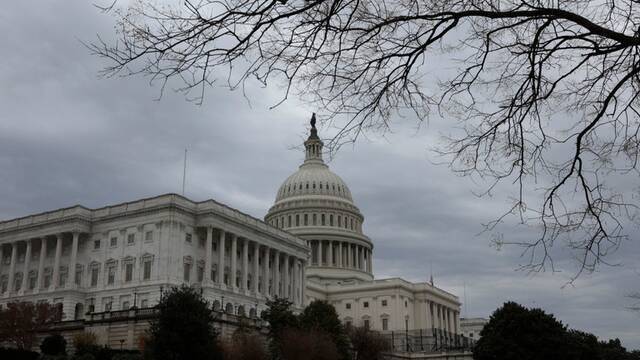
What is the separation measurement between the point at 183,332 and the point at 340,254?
9231cm

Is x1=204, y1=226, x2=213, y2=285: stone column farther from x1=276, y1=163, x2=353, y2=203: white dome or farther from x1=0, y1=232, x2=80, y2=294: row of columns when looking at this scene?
x1=276, y1=163, x2=353, y2=203: white dome

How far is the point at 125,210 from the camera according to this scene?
91.8 m

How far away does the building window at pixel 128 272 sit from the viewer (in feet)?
290

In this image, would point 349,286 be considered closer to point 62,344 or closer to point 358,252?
point 358,252

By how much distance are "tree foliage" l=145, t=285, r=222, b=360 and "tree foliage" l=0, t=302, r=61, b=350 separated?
78.2ft

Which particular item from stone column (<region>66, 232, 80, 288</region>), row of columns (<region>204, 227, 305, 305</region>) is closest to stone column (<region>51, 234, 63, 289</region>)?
stone column (<region>66, 232, 80, 288</region>)

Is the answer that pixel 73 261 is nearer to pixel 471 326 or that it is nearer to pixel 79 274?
pixel 79 274

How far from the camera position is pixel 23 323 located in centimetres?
7156

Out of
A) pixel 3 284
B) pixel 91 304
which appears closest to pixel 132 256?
pixel 91 304

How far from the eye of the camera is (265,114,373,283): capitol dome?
467 feet

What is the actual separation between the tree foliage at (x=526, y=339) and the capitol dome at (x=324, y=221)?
211 feet

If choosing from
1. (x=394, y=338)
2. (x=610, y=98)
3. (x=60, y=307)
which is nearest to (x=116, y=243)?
(x=60, y=307)

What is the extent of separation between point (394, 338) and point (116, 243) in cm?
4460

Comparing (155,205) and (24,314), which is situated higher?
(155,205)
